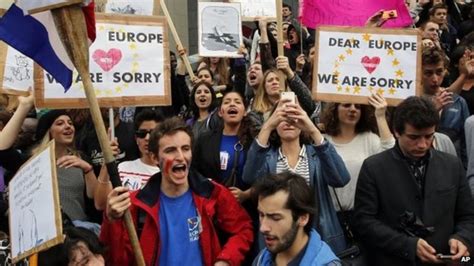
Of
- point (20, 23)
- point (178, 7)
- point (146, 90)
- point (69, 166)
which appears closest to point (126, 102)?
point (146, 90)

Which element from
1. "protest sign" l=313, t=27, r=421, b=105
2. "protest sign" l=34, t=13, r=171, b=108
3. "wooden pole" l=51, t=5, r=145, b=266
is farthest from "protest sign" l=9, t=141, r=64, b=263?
"protest sign" l=313, t=27, r=421, b=105

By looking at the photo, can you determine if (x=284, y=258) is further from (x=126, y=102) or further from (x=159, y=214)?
(x=126, y=102)

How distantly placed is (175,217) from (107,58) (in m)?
1.89

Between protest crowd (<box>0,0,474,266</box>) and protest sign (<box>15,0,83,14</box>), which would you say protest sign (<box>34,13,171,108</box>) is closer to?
protest crowd (<box>0,0,474,266</box>)

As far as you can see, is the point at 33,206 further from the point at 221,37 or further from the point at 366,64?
the point at 221,37

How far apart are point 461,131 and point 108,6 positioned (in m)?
4.08

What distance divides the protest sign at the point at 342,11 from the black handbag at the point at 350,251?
2079 mm

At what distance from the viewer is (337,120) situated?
6.21 meters

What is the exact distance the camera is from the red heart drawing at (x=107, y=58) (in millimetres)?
6500

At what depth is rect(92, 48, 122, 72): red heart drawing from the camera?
650 cm

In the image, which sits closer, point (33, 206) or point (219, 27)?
point (33, 206)

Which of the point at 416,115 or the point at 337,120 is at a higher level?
the point at 416,115

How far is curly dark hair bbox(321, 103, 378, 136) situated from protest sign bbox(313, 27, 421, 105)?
9 cm

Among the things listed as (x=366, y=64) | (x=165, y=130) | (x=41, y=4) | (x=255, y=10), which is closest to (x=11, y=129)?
(x=165, y=130)
